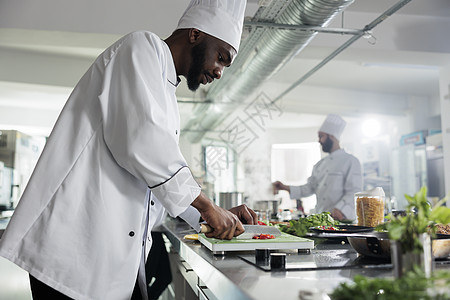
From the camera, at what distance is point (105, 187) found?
4.05 ft

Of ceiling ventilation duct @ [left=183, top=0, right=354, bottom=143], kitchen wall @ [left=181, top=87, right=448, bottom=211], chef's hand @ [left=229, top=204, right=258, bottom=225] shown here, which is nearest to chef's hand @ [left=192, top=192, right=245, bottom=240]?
chef's hand @ [left=229, top=204, right=258, bottom=225]

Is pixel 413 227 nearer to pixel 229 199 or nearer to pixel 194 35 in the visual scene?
pixel 194 35

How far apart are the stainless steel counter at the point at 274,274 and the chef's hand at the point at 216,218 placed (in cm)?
7

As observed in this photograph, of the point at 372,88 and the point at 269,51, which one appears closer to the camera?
the point at 269,51

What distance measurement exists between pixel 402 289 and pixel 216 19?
1.08m

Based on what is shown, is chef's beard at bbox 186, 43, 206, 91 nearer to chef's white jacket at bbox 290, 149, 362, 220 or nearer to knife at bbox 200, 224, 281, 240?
knife at bbox 200, 224, 281, 240

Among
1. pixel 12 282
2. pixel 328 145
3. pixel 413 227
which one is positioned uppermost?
pixel 328 145

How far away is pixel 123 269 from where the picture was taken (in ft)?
4.03

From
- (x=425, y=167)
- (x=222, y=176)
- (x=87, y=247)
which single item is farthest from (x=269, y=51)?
(x=425, y=167)

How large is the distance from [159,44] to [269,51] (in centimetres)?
224

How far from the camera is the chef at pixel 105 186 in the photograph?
119cm

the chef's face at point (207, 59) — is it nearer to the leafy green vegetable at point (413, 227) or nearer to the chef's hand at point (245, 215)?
the chef's hand at point (245, 215)

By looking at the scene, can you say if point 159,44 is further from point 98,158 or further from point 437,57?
point 437,57

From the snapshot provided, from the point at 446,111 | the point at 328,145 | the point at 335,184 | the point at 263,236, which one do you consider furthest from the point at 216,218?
the point at 446,111
